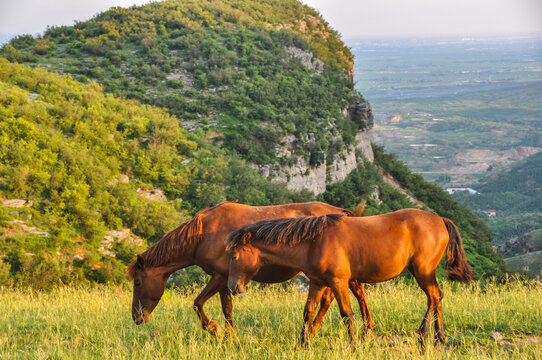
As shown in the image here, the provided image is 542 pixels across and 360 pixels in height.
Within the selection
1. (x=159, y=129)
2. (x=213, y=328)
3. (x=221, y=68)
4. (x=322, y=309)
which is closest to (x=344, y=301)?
(x=322, y=309)

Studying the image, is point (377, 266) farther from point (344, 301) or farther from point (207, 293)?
point (207, 293)

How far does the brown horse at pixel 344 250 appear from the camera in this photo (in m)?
6.22

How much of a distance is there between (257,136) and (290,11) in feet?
81.5

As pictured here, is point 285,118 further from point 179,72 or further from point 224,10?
point 224,10

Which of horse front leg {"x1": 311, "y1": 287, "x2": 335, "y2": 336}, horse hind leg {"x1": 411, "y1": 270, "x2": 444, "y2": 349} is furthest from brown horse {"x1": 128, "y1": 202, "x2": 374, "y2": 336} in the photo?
horse hind leg {"x1": 411, "y1": 270, "x2": 444, "y2": 349}

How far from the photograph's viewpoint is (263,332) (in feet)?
23.1

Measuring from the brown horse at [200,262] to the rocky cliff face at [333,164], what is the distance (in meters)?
21.5

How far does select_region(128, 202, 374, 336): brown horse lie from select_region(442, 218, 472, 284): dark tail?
1313 mm

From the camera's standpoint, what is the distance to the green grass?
600 centimetres

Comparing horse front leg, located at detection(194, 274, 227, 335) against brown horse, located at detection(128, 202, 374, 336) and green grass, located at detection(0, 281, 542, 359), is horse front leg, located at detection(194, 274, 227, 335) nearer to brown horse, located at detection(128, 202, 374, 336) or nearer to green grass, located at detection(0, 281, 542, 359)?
brown horse, located at detection(128, 202, 374, 336)

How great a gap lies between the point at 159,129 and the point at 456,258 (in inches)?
797

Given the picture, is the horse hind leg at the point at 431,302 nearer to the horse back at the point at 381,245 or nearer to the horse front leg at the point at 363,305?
the horse back at the point at 381,245

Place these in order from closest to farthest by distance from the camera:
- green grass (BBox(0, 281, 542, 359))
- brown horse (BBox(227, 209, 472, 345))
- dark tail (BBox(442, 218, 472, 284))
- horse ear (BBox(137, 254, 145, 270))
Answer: green grass (BBox(0, 281, 542, 359)) → brown horse (BBox(227, 209, 472, 345)) → dark tail (BBox(442, 218, 472, 284)) → horse ear (BBox(137, 254, 145, 270))

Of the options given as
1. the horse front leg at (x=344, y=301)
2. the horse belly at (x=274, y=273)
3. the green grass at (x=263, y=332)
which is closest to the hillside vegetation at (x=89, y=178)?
the green grass at (x=263, y=332)
